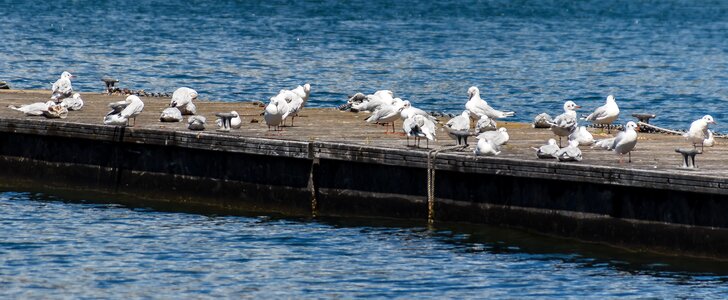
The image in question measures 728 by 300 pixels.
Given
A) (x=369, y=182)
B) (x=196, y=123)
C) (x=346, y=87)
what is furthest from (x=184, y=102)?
(x=346, y=87)

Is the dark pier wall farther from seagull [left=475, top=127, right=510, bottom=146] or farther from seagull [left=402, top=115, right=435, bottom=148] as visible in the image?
seagull [left=475, top=127, right=510, bottom=146]

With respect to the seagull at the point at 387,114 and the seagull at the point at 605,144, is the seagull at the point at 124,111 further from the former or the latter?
the seagull at the point at 605,144

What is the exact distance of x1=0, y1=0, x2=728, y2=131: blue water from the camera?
165ft

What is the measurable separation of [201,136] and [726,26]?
85102mm

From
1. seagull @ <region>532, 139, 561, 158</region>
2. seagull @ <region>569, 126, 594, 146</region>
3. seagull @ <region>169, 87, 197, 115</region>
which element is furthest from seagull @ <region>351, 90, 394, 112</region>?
seagull @ <region>532, 139, 561, 158</region>

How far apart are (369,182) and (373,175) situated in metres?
0.17

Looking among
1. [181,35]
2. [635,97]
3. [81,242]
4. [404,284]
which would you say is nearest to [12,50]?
[181,35]

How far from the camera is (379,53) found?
6881 cm

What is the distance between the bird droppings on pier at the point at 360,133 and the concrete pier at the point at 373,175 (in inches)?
1.4

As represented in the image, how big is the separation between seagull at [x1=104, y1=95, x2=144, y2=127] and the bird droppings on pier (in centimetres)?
31

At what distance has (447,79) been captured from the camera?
5744cm

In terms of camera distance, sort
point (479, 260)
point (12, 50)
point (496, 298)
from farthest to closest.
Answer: point (12, 50) → point (479, 260) → point (496, 298)

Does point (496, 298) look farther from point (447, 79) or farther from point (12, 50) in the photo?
point (12, 50)

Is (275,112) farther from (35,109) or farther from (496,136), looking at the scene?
(35,109)
